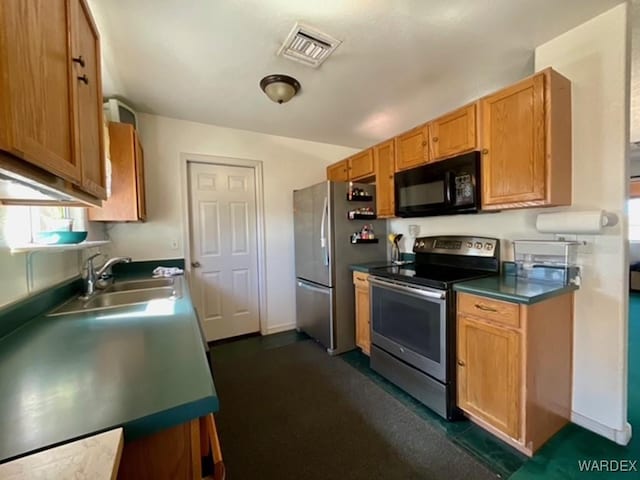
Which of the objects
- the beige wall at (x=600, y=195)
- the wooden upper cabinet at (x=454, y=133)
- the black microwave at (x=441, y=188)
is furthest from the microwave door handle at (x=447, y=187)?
the beige wall at (x=600, y=195)

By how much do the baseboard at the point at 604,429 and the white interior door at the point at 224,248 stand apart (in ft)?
9.56

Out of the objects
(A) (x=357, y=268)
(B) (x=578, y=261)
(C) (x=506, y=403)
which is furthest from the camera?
(A) (x=357, y=268)

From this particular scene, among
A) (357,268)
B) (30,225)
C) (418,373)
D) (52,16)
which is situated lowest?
(418,373)

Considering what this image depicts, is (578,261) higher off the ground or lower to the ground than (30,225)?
lower

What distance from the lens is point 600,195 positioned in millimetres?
1686

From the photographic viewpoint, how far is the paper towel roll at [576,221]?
1.58 meters

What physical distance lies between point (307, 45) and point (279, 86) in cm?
44

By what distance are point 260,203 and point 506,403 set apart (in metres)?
2.85

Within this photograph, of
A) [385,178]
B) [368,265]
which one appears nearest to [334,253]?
[368,265]

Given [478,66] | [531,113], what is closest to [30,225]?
[531,113]

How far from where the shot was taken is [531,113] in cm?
170

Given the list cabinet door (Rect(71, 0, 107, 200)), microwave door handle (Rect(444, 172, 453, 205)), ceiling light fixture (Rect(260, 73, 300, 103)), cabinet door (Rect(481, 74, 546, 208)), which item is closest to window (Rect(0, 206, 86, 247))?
cabinet door (Rect(71, 0, 107, 200))

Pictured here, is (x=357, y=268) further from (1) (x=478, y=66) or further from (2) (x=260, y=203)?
(1) (x=478, y=66)

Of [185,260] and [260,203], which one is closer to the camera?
[185,260]
